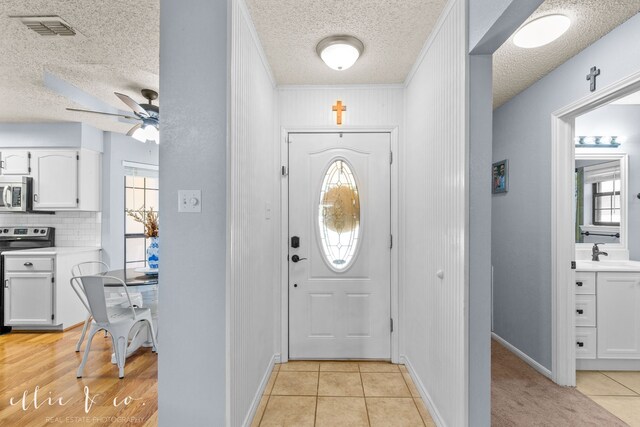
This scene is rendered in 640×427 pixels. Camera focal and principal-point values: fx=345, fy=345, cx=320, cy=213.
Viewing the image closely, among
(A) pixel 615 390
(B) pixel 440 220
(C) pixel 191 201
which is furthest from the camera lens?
(A) pixel 615 390

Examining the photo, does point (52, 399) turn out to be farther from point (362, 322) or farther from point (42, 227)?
point (42, 227)

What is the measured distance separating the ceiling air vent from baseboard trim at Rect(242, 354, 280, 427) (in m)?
2.78

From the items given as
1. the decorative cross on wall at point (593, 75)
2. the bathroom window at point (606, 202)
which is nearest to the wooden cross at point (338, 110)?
the decorative cross on wall at point (593, 75)

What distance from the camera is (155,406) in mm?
2395

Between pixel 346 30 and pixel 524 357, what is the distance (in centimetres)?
316

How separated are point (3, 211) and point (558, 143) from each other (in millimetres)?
6272

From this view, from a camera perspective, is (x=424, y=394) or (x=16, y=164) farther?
(x=16, y=164)

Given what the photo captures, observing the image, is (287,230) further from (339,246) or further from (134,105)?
(134,105)

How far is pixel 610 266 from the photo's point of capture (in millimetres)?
2963

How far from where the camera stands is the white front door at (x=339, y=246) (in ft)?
10.4

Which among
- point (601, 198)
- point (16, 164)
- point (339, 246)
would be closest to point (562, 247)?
point (601, 198)

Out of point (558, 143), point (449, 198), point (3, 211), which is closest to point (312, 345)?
point (449, 198)

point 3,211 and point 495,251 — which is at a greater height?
point 3,211

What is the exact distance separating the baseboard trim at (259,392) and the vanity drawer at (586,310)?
8.48 ft
